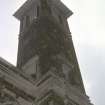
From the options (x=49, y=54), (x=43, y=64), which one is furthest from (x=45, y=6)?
(x=43, y=64)

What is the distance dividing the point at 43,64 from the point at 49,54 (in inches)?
41.8

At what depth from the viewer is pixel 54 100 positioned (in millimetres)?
16359

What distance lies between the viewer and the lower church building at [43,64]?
1637 cm

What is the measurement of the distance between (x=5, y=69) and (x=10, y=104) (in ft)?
6.91

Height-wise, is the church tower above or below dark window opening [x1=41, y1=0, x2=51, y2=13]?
below

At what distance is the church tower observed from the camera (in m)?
17.3

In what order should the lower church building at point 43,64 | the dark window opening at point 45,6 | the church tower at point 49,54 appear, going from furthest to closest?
the dark window opening at point 45,6 < the church tower at point 49,54 < the lower church building at point 43,64

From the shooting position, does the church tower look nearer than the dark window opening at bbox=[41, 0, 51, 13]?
Yes

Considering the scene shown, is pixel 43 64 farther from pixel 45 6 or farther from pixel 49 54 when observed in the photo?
pixel 45 6

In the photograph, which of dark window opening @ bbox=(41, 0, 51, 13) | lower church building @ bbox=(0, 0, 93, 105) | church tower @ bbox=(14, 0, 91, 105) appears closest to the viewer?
lower church building @ bbox=(0, 0, 93, 105)

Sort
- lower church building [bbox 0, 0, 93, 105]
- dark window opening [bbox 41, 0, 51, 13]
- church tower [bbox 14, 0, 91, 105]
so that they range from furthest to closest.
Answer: dark window opening [bbox 41, 0, 51, 13], church tower [bbox 14, 0, 91, 105], lower church building [bbox 0, 0, 93, 105]

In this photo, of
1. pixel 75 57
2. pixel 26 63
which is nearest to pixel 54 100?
pixel 26 63

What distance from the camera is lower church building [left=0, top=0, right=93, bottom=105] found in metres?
16.4

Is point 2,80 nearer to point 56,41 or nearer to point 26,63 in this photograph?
point 26,63
